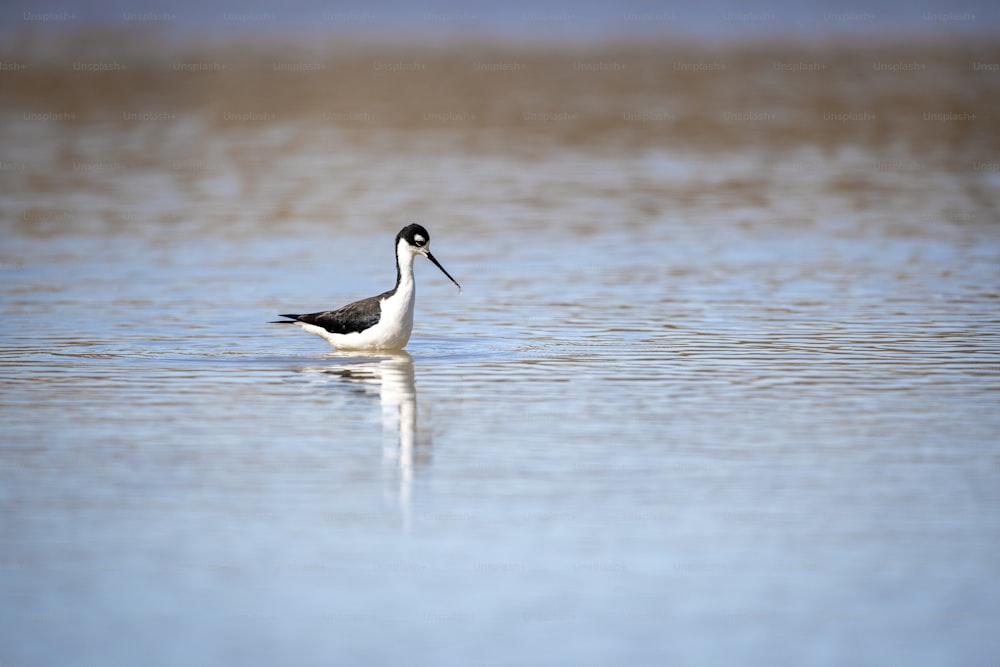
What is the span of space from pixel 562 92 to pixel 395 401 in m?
33.7

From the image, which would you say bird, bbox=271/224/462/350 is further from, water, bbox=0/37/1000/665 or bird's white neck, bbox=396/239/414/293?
water, bbox=0/37/1000/665

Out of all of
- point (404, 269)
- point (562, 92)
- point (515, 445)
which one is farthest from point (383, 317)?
point (562, 92)

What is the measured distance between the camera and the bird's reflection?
10273mm

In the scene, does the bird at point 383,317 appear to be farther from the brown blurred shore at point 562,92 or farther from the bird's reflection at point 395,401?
the brown blurred shore at point 562,92

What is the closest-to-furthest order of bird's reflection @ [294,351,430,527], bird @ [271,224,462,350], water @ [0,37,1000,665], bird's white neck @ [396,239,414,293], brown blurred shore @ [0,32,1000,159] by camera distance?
water @ [0,37,1000,665], bird's reflection @ [294,351,430,527], bird @ [271,224,462,350], bird's white neck @ [396,239,414,293], brown blurred shore @ [0,32,1000,159]

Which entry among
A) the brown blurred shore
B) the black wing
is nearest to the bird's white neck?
the black wing

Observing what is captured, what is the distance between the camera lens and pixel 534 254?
21172 mm

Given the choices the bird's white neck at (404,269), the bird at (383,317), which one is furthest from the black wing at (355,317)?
the bird's white neck at (404,269)

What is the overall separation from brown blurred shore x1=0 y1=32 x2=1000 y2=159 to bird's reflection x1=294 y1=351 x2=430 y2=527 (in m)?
18.4

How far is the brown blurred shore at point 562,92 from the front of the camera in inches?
1415

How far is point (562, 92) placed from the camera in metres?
45.5

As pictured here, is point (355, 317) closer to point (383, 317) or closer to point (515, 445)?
point (383, 317)

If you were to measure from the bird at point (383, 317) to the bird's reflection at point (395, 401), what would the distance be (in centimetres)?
14

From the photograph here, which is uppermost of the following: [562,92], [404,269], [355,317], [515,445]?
[562,92]
